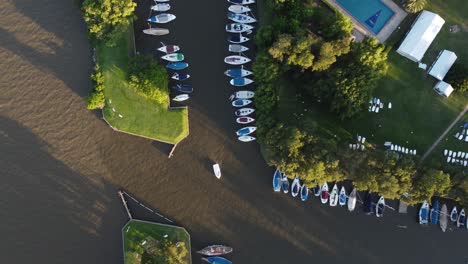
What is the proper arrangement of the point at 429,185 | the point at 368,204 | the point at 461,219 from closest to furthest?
the point at 429,185 < the point at 461,219 < the point at 368,204

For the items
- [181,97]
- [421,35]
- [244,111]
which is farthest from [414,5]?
[181,97]

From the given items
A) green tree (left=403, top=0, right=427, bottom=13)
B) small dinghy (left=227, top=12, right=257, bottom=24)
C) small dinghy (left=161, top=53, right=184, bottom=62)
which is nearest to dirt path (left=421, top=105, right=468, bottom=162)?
green tree (left=403, top=0, right=427, bottom=13)

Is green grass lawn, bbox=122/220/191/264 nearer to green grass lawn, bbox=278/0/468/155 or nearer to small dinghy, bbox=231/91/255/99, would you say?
small dinghy, bbox=231/91/255/99

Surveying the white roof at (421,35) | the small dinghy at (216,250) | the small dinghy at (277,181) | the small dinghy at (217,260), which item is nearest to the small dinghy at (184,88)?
the small dinghy at (277,181)

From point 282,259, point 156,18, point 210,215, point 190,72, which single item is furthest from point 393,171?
point 156,18

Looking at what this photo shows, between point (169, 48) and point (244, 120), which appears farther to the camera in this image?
point (169, 48)

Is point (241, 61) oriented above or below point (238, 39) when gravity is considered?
below

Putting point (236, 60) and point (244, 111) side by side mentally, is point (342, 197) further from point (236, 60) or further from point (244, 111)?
point (236, 60)

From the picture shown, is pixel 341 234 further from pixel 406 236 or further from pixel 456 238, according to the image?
pixel 456 238
